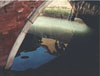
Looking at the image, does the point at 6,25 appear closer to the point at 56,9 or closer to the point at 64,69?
the point at 64,69

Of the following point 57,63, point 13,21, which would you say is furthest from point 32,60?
point 13,21

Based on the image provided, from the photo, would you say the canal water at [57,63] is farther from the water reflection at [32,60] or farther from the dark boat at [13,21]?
the dark boat at [13,21]

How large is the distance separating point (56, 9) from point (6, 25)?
380 inches

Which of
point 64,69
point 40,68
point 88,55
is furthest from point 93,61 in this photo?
point 40,68

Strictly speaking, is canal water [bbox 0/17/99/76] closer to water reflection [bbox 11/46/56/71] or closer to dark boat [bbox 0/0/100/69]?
water reflection [bbox 11/46/56/71]

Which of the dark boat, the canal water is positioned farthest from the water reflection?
the dark boat

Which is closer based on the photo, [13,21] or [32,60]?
[13,21]

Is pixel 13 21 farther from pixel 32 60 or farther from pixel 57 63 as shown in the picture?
pixel 57 63

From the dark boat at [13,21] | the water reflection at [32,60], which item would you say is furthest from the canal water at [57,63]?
the dark boat at [13,21]

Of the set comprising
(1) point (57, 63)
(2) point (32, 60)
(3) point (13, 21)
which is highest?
(3) point (13, 21)

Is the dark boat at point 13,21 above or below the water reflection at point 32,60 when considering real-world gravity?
above

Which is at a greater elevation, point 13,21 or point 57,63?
point 13,21

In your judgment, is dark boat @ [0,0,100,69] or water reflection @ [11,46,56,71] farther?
water reflection @ [11,46,56,71]

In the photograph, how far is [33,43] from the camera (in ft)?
21.5
